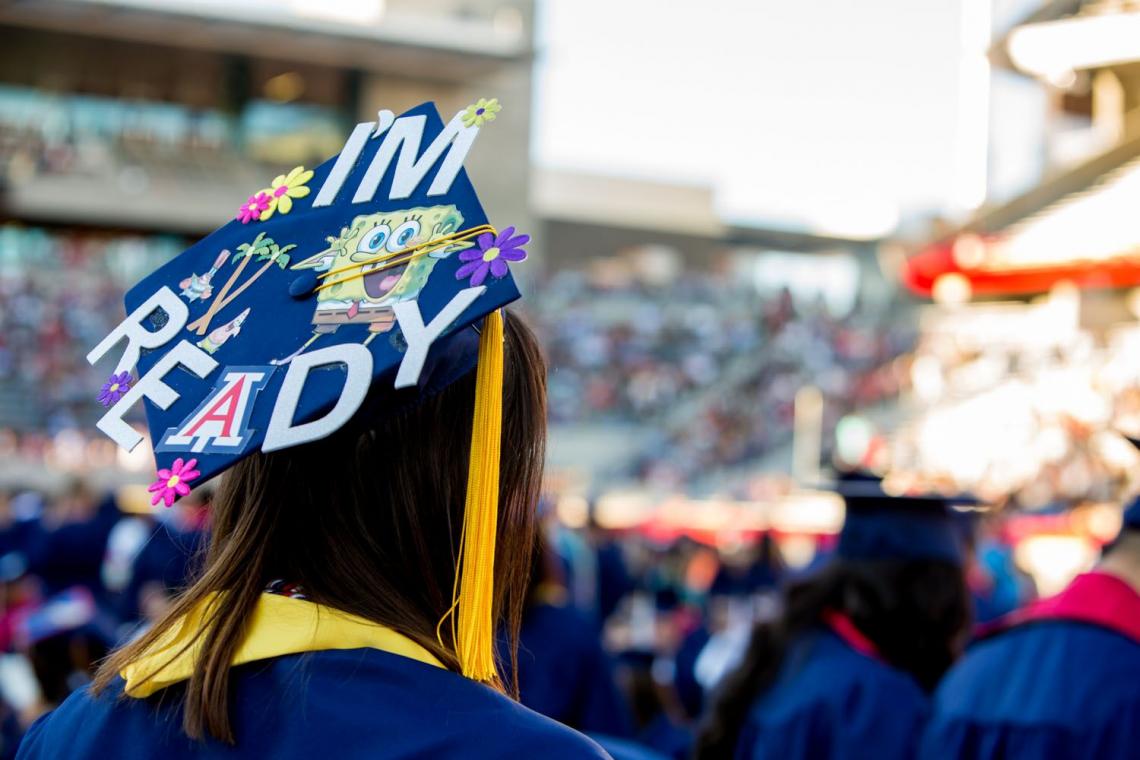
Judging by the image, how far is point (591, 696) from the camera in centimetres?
407

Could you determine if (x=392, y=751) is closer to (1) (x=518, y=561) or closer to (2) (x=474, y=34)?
(1) (x=518, y=561)

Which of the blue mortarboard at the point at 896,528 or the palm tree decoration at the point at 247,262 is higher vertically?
the palm tree decoration at the point at 247,262

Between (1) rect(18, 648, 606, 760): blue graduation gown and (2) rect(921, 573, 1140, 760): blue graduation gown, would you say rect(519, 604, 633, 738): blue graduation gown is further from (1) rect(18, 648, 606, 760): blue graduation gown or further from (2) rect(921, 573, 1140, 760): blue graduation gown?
(1) rect(18, 648, 606, 760): blue graduation gown

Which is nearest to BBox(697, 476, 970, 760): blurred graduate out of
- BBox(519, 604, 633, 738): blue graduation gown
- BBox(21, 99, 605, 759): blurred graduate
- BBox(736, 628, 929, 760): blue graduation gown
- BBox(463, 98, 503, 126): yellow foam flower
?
BBox(736, 628, 929, 760): blue graduation gown

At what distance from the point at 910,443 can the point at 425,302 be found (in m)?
20.5

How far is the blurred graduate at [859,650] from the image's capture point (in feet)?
9.19

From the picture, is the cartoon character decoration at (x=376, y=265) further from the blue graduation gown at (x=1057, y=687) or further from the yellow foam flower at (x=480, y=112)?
the blue graduation gown at (x=1057, y=687)

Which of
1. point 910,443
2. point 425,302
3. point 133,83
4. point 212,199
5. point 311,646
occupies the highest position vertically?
point 133,83

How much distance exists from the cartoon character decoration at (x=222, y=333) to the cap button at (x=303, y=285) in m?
0.05

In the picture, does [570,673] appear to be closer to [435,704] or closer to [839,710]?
[839,710]

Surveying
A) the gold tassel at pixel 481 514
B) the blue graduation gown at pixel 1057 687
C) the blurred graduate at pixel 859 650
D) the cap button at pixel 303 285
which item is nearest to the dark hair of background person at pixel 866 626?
the blurred graduate at pixel 859 650

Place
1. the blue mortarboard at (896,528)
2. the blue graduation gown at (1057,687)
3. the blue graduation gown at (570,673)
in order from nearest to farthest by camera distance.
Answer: the blue graduation gown at (1057,687), the blue mortarboard at (896,528), the blue graduation gown at (570,673)

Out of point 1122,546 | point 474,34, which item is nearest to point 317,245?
point 1122,546

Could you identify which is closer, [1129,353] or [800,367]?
[1129,353]
